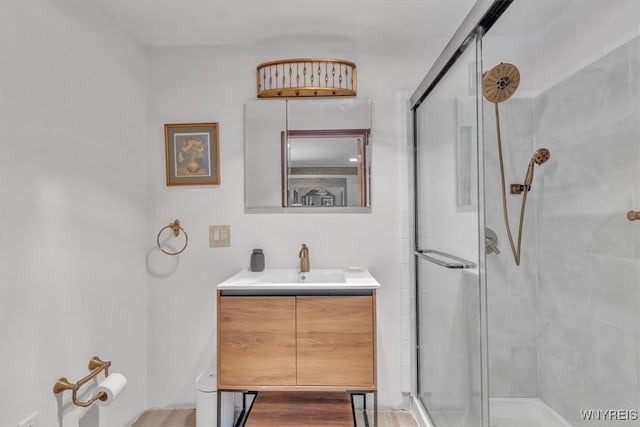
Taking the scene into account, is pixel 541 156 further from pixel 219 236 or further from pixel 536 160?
pixel 219 236

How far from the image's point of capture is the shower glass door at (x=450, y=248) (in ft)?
4.73

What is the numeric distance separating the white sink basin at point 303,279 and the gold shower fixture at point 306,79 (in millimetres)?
1116

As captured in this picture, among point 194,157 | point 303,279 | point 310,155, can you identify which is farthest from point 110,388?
point 310,155

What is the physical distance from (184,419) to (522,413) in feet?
6.41

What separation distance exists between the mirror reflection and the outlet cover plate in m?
0.43

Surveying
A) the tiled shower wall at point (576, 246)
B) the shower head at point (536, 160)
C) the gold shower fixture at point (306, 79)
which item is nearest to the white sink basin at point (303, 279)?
the tiled shower wall at point (576, 246)

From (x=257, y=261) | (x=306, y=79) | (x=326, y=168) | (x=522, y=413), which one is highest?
(x=306, y=79)

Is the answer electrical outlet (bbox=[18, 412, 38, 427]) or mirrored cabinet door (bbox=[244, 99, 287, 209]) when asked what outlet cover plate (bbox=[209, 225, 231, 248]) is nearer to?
mirrored cabinet door (bbox=[244, 99, 287, 209])

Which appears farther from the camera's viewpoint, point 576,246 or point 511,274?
point 511,274

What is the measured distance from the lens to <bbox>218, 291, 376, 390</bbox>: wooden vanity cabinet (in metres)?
1.95

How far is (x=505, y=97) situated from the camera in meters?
1.23

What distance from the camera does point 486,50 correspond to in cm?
131

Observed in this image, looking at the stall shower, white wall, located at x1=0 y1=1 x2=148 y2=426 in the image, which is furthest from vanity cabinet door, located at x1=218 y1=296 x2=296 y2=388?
the stall shower

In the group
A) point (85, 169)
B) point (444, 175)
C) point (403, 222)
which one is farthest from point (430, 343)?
point (85, 169)
